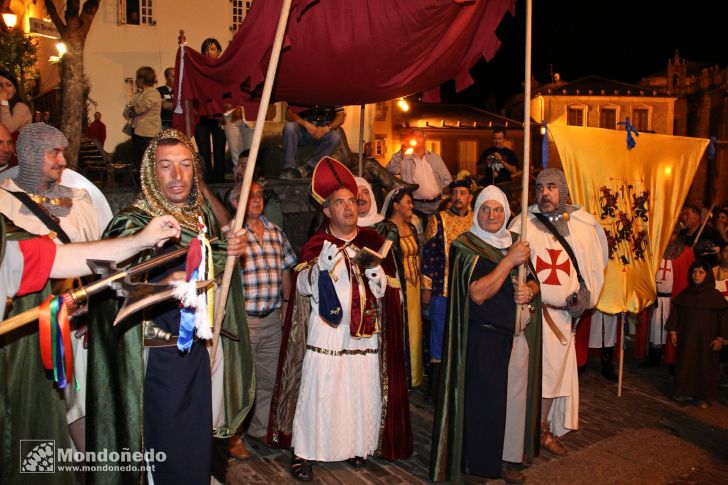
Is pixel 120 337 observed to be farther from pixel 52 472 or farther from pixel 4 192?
pixel 4 192

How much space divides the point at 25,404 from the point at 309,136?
6661 mm

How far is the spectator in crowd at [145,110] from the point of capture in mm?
8695

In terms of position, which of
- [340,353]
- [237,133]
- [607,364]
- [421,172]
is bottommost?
[607,364]

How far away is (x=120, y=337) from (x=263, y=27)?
2283mm

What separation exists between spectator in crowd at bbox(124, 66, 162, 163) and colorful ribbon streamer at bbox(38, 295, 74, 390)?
22.1 ft

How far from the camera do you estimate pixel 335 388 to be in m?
4.45

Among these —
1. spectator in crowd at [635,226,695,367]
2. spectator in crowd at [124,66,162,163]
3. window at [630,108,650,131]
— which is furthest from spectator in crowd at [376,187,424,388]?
window at [630,108,650,131]

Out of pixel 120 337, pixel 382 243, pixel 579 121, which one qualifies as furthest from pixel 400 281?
pixel 579 121

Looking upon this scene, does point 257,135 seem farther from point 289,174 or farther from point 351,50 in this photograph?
point 289,174

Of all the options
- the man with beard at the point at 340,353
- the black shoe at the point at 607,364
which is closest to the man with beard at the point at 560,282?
the man with beard at the point at 340,353

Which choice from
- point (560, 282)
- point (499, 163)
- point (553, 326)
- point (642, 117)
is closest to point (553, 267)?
point (560, 282)

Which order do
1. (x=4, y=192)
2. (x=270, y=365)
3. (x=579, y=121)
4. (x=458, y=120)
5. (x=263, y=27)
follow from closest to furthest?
(x=4, y=192), (x=263, y=27), (x=270, y=365), (x=458, y=120), (x=579, y=121)

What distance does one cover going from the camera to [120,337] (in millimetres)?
3072

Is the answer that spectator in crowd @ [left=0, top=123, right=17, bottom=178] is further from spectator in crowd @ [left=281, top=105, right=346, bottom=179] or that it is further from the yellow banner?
spectator in crowd @ [left=281, top=105, right=346, bottom=179]
